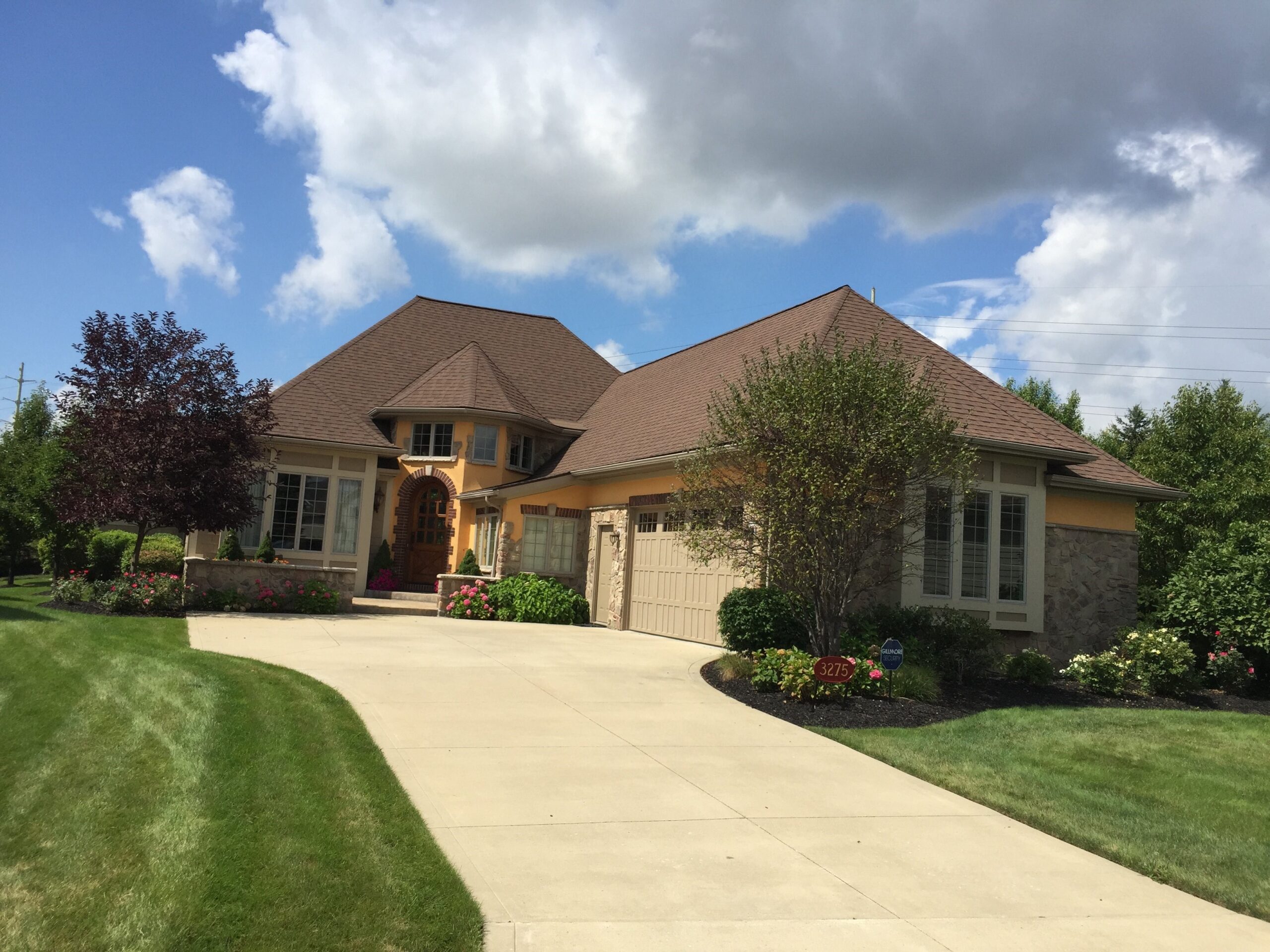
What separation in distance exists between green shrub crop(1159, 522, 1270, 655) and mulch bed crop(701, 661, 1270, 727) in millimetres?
963

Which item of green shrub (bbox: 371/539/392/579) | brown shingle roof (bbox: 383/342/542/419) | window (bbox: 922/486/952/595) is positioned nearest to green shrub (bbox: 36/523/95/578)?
green shrub (bbox: 371/539/392/579)

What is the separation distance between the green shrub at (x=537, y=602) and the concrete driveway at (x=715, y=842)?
794 centimetres

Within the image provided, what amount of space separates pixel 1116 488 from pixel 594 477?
379 inches

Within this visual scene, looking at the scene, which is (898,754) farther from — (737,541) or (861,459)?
(737,541)

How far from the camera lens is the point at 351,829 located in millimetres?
5312

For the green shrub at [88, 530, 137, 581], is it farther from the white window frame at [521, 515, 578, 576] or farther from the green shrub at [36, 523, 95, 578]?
the white window frame at [521, 515, 578, 576]

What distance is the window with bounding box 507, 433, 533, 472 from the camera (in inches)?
936

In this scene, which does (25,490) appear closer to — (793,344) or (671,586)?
(671,586)

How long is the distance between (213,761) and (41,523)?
2203cm

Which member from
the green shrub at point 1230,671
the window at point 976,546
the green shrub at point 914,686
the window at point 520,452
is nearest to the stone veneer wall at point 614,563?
the window at point 520,452

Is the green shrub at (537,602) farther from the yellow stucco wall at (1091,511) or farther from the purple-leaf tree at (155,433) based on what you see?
the yellow stucco wall at (1091,511)

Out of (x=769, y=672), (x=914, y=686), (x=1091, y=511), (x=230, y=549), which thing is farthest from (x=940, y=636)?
(x=230, y=549)

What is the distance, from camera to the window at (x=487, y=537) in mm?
20781

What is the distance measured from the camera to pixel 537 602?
59.4 feet
